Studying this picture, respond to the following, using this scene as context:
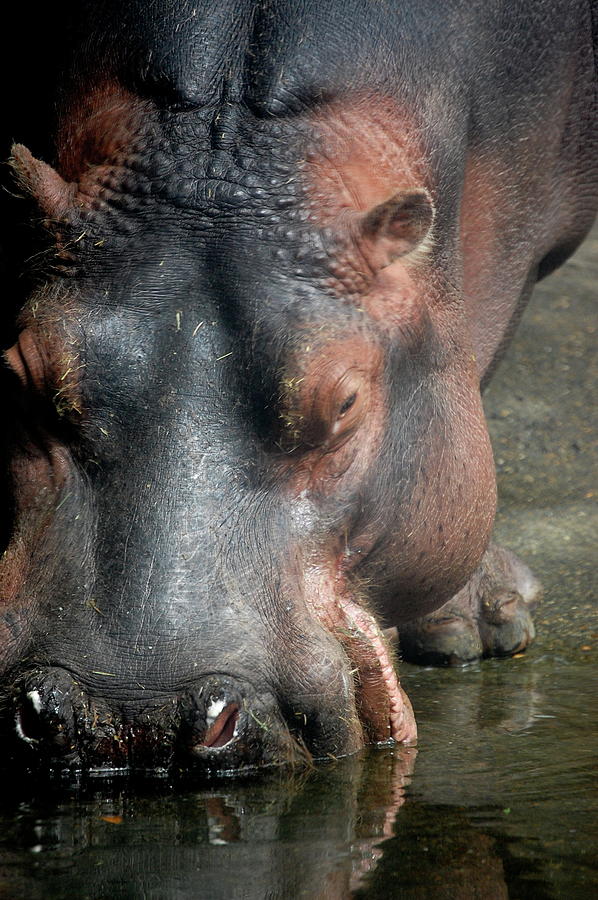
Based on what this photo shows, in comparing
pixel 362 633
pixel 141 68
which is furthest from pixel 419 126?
pixel 362 633

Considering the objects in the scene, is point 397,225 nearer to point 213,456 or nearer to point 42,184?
point 213,456

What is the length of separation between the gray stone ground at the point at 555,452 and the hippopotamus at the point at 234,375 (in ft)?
3.16

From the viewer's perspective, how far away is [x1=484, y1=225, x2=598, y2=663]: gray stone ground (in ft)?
16.9

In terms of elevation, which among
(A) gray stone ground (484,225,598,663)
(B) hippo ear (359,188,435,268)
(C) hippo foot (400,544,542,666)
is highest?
(B) hippo ear (359,188,435,268)

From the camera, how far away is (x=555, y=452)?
6.32m

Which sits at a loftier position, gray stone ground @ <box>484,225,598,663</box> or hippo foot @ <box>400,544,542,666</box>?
gray stone ground @ <box>484,225,598,663</box>

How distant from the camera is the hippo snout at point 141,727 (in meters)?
3.16

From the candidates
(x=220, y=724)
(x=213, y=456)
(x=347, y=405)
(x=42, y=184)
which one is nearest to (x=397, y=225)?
(x=347, y=405)

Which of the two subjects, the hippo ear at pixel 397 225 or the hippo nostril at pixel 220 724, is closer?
the hippo nostril at pixel 220 724

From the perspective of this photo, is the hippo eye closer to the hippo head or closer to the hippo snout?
the hippo head

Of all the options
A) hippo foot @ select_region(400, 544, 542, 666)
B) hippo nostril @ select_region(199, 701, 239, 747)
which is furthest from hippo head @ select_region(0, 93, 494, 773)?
hippo foot @ select_region(400, 544, 542, 666)

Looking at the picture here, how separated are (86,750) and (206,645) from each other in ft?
1.21

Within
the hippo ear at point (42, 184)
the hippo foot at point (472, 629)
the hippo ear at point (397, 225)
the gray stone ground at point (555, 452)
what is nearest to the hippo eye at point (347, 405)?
the hippo ear at point (397, 225)

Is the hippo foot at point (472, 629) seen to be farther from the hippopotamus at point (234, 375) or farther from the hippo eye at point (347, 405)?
the hippo eye at point (347, 405)
